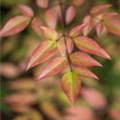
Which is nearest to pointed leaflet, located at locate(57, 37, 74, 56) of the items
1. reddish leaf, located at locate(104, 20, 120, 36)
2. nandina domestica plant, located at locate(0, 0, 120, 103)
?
nandina domestica plant, located at locate(0, 0, 120, 103)

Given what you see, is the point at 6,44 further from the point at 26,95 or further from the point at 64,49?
the point at 64,49

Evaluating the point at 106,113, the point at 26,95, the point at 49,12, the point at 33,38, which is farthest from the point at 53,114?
the point at 49,12

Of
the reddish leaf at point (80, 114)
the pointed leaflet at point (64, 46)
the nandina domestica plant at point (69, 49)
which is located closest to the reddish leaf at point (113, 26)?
the nandina domestica plant at point (69, 49)

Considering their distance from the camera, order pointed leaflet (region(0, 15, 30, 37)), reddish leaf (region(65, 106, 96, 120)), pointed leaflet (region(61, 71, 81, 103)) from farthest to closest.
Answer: reddish leaf (region(65, 106, 96, 120)) < pointed leaflet (region(0, 15, 30, 37)) < pointed leaflet (region(61, 71, 81, 103))

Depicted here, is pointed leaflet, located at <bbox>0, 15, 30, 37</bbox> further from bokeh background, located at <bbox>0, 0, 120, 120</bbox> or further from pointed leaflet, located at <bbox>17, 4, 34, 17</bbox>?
bokeh background, located at <bbox>0, 0, 120, 120</bbox>

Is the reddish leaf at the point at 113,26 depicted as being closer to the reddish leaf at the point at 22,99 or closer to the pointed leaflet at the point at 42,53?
the pointed leaflet at the point at 42,53

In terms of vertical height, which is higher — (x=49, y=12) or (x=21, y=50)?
(x=49, y=12)
